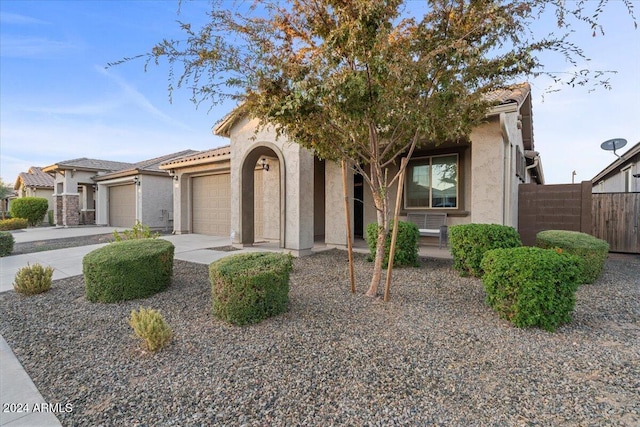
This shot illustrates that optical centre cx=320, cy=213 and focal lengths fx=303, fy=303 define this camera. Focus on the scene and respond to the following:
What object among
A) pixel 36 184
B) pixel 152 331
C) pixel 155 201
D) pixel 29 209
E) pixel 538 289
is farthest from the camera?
pixel 36 184

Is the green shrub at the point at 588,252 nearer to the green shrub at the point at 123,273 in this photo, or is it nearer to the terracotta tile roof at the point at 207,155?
the green shrub at the point at 123,273

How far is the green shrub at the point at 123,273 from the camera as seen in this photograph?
4.52 m

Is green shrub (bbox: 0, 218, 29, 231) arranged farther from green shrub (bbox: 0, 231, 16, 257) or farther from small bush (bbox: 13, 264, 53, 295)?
small bush (bbox: 13, 264, 53, 295)

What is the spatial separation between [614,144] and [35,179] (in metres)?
37.5

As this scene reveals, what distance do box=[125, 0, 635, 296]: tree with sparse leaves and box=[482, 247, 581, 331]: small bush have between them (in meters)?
1.91

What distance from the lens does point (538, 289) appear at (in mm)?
3281

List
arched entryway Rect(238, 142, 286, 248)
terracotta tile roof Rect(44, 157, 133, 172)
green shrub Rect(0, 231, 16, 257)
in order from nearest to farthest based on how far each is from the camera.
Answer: arched entryway Rect(238, 142, 286, 248) < green shrub Rect(0, 231, 16, 257) < terracotta tile roof Rect(44, 157, 133, 172)

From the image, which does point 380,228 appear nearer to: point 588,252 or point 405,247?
point 405,247

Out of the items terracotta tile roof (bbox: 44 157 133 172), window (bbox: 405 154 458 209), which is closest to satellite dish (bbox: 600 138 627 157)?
window (bbox: 405 154 458 209)

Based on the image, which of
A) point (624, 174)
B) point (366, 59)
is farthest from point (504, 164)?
point (624, 174)

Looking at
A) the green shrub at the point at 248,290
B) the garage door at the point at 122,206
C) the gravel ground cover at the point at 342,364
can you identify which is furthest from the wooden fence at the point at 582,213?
the garage door at the point at 122,206

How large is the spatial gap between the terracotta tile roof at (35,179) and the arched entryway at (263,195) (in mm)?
24768

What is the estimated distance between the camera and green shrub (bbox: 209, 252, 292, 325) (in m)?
3.56

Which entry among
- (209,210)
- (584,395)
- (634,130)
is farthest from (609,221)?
(209,210)
